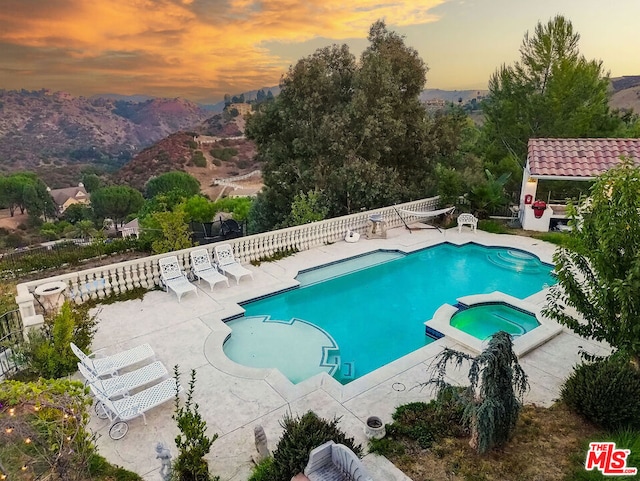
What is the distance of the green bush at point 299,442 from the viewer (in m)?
4.86

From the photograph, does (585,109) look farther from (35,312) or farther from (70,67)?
(70,67)

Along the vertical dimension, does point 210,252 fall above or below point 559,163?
below

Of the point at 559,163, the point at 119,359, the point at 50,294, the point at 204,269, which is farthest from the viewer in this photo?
the point at 559,163

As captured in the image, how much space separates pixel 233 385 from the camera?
7.43 m

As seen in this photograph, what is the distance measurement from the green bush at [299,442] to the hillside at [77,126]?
147486mm

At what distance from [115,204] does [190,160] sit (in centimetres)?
3820

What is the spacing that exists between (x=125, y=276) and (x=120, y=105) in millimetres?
194658

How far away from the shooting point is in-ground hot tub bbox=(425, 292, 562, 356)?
890cm

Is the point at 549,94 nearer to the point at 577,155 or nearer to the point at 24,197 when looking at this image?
the point at 577,155

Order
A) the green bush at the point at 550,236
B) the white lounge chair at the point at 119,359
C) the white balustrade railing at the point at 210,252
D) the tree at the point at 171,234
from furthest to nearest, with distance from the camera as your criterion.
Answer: the green bush at the point at 550,236
the tree at the point at 171,234
the white balustrade railing at the point at 210,252
the white lounge chair at the point at 119,359

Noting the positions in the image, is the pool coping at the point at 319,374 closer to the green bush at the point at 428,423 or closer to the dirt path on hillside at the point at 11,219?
the green bush at the point at 428,423

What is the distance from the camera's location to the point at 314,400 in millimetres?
6957

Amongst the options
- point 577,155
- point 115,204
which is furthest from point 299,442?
point 115,204

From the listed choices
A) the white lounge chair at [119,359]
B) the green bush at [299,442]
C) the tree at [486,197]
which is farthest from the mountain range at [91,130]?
the green bush at [299,442]
